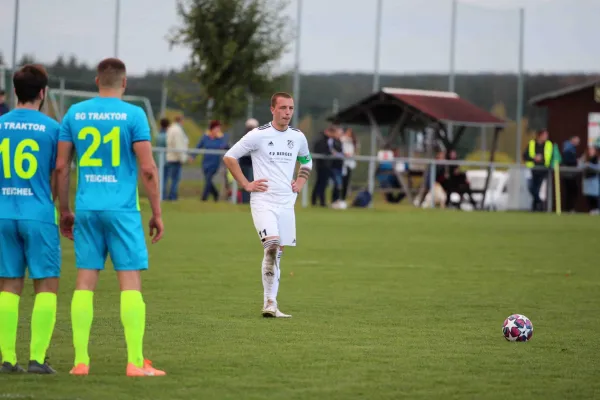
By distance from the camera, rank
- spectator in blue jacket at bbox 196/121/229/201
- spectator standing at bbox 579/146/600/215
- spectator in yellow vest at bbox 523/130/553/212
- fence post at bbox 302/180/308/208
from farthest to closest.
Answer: spectator standing at bbox 579/146/600/215
spectator in yellow vest at bbox 523/130/553/212
fence post at bbox 302/180/308/208
spectator in blue jacket at bbox 196/121/229/201

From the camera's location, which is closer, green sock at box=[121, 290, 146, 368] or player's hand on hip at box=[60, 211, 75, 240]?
green sock at box=[121, 290, 146, 368]

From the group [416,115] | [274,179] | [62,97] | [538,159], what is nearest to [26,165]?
[274,179]

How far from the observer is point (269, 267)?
10836 millimetres

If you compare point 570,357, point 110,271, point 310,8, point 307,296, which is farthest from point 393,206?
point 570,357

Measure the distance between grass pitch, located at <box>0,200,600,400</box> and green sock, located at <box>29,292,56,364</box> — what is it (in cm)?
20

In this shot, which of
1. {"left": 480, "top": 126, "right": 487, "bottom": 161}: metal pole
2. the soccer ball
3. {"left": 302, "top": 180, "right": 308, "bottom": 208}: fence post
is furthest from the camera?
{"left": 480, "top": 126, "right": 487, "bottom": 161}: metal pole

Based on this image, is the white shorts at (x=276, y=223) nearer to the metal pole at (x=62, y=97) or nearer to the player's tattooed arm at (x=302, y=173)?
the player's tattooed arm at (x=302, y=173)

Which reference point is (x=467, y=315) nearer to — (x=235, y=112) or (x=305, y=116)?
(x=235, y=112)

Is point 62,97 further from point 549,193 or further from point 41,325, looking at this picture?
point 41,325

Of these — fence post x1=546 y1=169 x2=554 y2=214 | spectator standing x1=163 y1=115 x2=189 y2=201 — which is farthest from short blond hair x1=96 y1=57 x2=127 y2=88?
fence post x1=546 y1=169 x2=554 y2=214

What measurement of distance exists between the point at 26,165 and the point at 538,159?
29.0 meters

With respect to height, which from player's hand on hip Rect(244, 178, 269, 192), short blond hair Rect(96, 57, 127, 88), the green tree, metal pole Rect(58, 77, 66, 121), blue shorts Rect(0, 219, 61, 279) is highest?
the green tree

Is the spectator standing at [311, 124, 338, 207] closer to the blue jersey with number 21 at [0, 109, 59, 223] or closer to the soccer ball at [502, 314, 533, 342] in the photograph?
the soccer ball at [502, 314, 533, 342]

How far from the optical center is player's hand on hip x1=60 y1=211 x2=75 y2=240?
24.0ft
